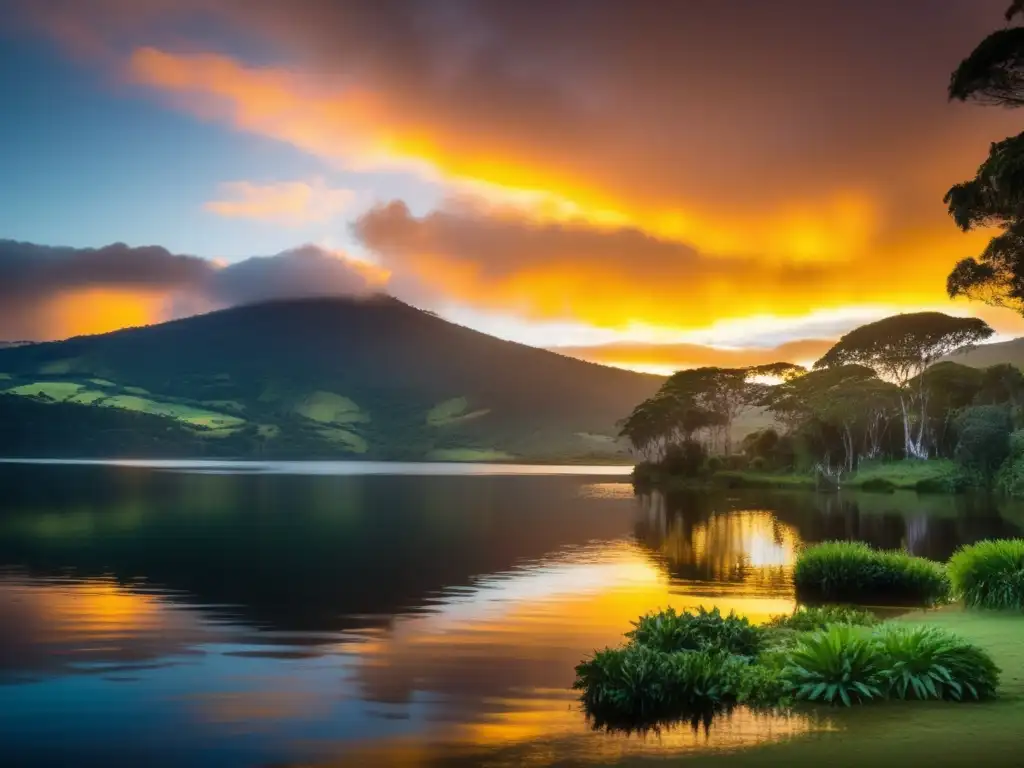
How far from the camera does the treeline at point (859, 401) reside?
11931cm

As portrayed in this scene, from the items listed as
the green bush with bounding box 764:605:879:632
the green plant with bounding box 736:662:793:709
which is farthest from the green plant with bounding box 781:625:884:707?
the green bush with bounding box 764:605:879:632

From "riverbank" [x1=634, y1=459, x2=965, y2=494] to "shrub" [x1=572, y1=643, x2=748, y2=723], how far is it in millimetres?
89783

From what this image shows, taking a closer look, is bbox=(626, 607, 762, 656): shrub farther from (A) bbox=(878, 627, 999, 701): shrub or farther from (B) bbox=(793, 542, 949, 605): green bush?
(B) bbox=(793, 542, 949, 605): green bush

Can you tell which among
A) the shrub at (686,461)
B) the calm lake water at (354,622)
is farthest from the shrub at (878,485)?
the calm lake water at (354,622)

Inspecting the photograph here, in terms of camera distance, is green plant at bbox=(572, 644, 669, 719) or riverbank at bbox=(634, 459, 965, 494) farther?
riverbank at bbox=(634, 459, 965, 494)

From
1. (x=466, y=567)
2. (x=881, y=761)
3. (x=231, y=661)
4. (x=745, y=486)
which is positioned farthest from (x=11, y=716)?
(x=745, y=486)

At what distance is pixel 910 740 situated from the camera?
12.8 m

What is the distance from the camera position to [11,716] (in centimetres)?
1639

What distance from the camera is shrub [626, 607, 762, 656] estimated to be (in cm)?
1878

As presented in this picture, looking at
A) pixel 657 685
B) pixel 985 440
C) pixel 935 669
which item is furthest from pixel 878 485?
pixel 657 685

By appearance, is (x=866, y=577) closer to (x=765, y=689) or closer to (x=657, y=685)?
(x=765, y=689)

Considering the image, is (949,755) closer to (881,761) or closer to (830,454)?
(881,761)

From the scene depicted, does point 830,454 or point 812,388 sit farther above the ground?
point 812,388

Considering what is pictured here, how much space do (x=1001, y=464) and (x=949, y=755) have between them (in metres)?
93.4
